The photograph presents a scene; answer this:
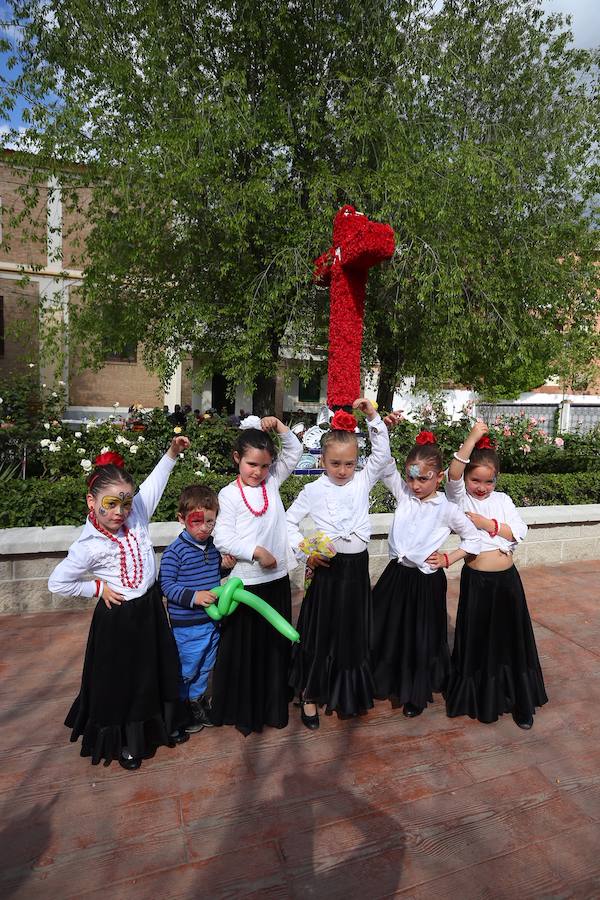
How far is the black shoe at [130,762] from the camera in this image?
2701mm

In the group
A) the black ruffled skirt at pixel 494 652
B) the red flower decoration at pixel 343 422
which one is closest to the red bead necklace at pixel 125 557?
the red flower decoration at pixel 343 422

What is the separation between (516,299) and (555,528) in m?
5.37

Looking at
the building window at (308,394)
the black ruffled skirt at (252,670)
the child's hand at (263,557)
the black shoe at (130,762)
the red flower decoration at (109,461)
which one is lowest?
the black shoe at (130,762)

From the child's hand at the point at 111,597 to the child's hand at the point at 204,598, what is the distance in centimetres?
36

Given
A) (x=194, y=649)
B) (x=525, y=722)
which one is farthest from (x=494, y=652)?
(x=194, y=649)

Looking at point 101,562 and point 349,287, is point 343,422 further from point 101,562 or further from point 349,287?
point 101,562

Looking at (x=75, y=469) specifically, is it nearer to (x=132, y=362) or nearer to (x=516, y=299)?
(x=516, y=299)

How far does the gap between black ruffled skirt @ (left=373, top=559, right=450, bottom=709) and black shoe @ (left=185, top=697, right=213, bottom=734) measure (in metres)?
1.02

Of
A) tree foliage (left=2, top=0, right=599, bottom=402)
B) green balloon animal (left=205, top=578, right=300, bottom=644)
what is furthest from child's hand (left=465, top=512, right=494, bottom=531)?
tree foliage (left=2, top=0, right=599, bottom=402)

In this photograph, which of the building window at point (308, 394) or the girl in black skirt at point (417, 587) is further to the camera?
the building window at point (308, 394)

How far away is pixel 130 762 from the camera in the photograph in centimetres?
270


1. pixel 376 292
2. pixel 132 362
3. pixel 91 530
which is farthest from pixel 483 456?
pixel 132 362

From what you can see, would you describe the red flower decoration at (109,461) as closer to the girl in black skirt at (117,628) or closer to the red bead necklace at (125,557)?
the girl in black skirt at (117,628)

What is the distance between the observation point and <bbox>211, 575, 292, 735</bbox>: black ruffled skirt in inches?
117
